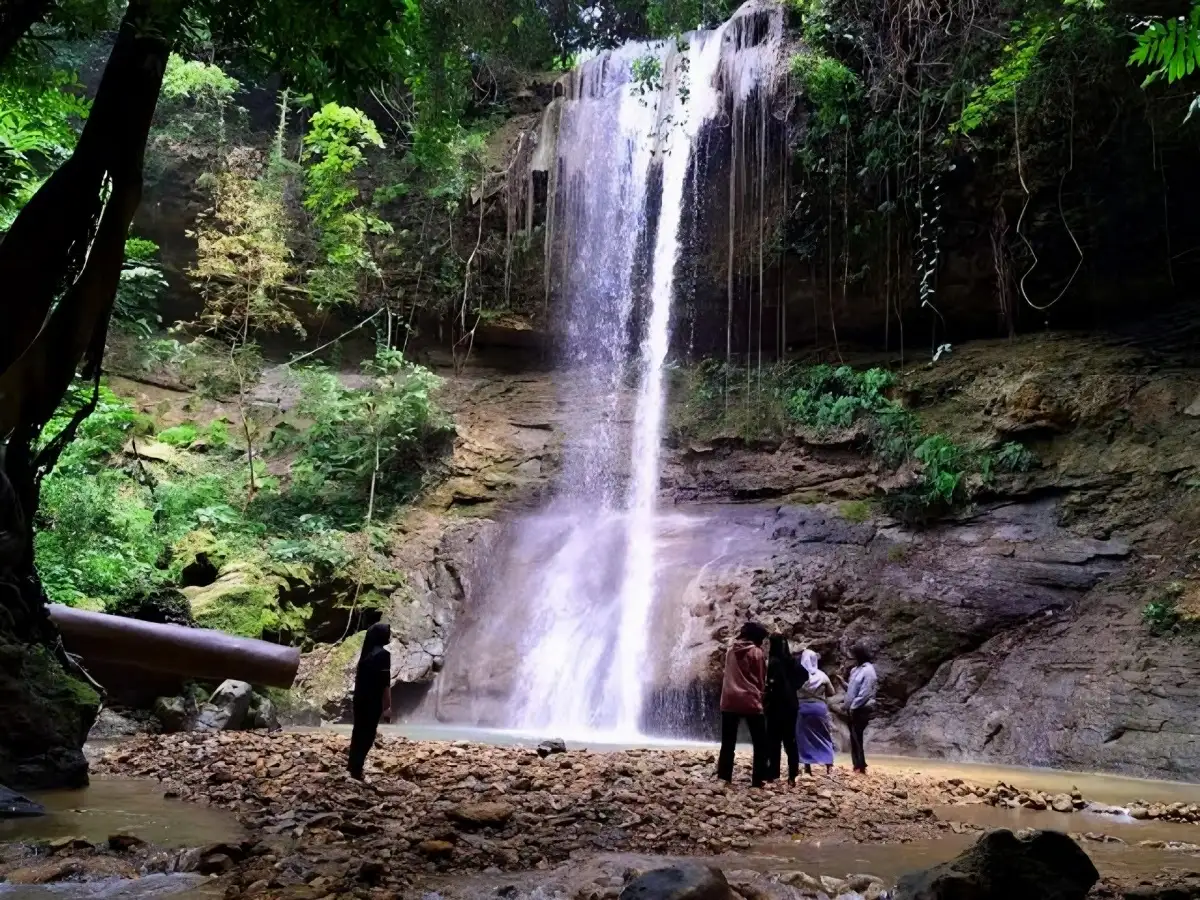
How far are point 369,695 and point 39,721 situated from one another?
6.51ft

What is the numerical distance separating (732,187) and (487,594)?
9.24 metres

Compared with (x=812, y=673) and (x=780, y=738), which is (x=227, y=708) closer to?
(x=780, y=738)

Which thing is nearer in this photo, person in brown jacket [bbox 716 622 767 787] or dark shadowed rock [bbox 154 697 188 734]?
person in brown jacket [bbox 716 622 767 787]

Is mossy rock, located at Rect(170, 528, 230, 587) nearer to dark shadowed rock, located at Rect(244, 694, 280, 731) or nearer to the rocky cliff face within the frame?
the rocky cliff face

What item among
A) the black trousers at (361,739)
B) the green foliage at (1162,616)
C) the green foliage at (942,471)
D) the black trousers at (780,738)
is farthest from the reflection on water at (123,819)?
the green foliage at (942,471)

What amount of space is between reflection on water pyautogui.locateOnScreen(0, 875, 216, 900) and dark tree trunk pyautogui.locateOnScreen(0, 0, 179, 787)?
2.38 meters

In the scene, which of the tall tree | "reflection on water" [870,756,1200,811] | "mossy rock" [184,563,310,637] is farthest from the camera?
"mossy rock" [184,563,310,637]

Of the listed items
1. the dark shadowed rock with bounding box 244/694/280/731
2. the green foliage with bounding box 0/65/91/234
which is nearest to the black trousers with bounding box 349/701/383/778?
the dark shadowed rock with bounding box 244/694/280/731

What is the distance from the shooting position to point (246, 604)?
11.6 meters

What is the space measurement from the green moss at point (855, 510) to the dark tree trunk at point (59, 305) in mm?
10951

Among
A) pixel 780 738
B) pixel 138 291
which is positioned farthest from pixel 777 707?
pixel 138 291

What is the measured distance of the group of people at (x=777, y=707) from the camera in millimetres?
6715

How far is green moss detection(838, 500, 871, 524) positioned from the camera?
1392 centimetres

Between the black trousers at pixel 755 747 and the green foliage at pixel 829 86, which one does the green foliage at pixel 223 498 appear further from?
the green foliage at pixel 829 86
